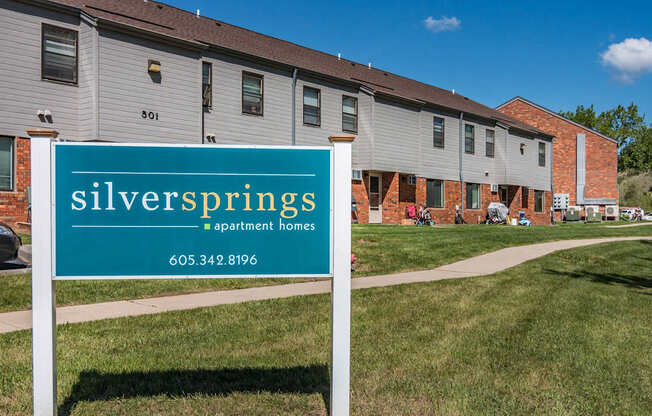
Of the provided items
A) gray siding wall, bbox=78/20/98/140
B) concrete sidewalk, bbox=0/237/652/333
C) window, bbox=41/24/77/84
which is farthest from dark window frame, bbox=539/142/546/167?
window, bbox=41/24/77/84

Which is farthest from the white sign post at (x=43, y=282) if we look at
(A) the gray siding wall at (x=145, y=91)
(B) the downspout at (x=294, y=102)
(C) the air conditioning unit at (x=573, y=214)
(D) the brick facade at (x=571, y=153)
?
(D) the brick facade at (x=571, y=153)

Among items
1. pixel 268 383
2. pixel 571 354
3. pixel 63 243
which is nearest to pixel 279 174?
pixel 63 243

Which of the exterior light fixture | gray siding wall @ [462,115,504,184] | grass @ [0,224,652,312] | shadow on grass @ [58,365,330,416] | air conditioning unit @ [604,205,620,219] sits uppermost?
the exterior light fixture

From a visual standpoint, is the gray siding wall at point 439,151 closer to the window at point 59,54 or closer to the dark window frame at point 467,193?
the dark window frame at point 467,193

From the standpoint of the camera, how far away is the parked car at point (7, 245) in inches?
364

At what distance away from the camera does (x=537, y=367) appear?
4719mm

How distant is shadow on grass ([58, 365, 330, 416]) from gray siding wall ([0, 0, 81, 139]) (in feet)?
40.3

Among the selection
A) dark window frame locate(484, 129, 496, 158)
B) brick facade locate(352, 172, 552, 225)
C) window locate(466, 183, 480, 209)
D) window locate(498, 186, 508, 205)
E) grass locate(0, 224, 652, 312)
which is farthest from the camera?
window locate(498, 186, 508, 205)

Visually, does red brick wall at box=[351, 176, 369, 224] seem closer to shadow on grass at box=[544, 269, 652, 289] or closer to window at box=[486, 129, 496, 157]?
window at box=[486, 129, 496, 157]

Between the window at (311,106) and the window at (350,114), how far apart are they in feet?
4.80

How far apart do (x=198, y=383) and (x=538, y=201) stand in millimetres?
34327

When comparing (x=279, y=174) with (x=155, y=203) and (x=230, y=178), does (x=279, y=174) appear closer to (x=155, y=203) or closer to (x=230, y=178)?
(x=230, y=178)

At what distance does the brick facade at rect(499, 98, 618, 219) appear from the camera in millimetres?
39938

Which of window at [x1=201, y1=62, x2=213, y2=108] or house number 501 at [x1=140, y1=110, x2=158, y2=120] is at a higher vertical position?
window at [x1=201, y1=62, x2=213, y2=108]
